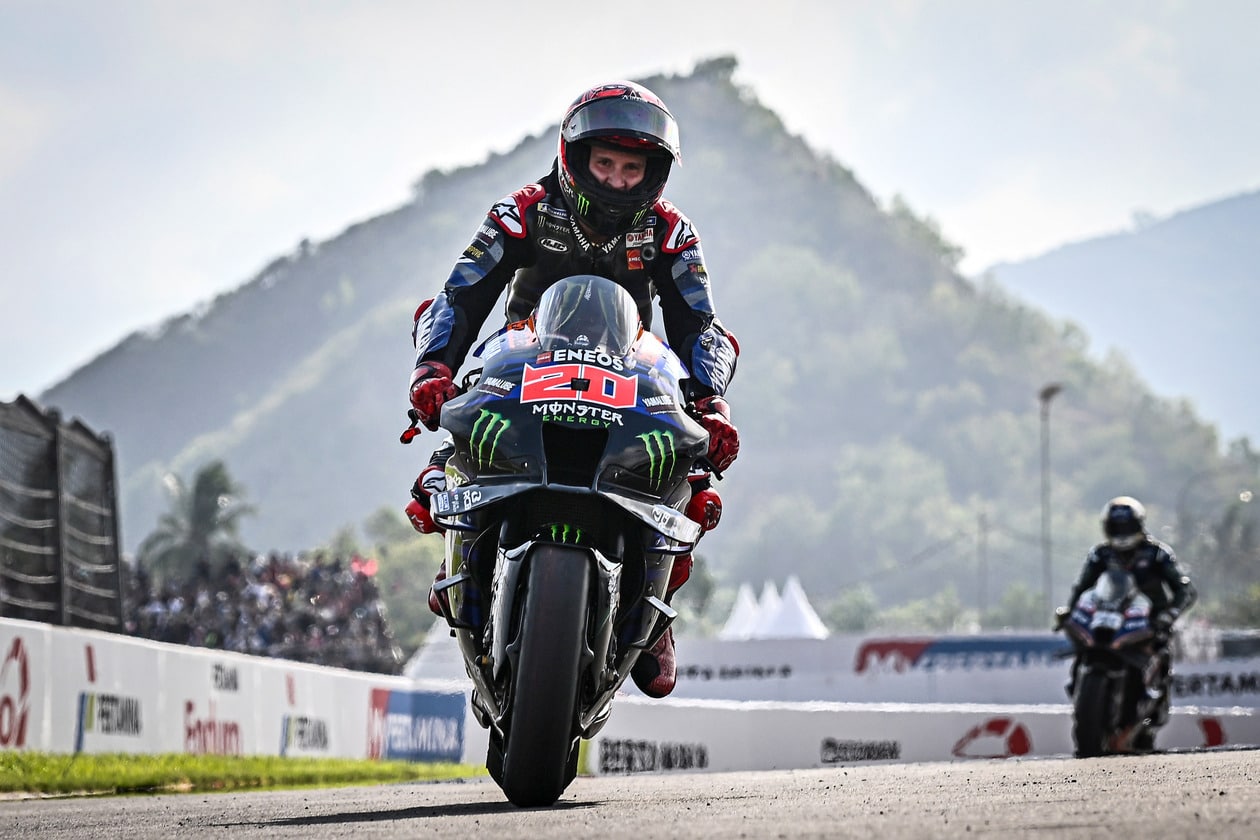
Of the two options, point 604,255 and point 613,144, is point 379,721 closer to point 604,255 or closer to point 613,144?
point 604,255

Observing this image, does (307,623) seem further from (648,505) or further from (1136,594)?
(648,505)

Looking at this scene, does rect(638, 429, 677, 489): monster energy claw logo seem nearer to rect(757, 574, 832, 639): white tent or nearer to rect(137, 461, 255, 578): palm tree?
rect(757, 574, 832, 639): white tent

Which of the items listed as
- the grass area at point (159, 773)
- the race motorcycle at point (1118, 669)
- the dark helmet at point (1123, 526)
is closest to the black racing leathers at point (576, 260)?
the grass area at point (159, 773)

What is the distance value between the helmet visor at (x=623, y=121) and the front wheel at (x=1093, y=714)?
7683mm

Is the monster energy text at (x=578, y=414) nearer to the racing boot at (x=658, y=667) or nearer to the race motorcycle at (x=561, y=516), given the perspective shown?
the race motorcycle at (x=561, y=516)

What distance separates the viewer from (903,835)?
12.9ft

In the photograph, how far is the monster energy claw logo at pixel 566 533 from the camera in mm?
6012

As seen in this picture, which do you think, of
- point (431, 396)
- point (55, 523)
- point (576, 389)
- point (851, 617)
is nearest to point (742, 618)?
point (55, 523)

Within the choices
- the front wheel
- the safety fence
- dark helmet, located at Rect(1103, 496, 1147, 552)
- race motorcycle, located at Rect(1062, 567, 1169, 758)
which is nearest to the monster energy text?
the safety fence

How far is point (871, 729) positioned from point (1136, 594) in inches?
118

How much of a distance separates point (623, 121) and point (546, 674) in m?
2.55

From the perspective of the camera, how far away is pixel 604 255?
24.8 feet

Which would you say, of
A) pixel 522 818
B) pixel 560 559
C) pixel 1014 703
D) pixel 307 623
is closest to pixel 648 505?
pixel 560 559

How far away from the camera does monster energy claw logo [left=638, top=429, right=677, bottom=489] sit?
6.18 metres
